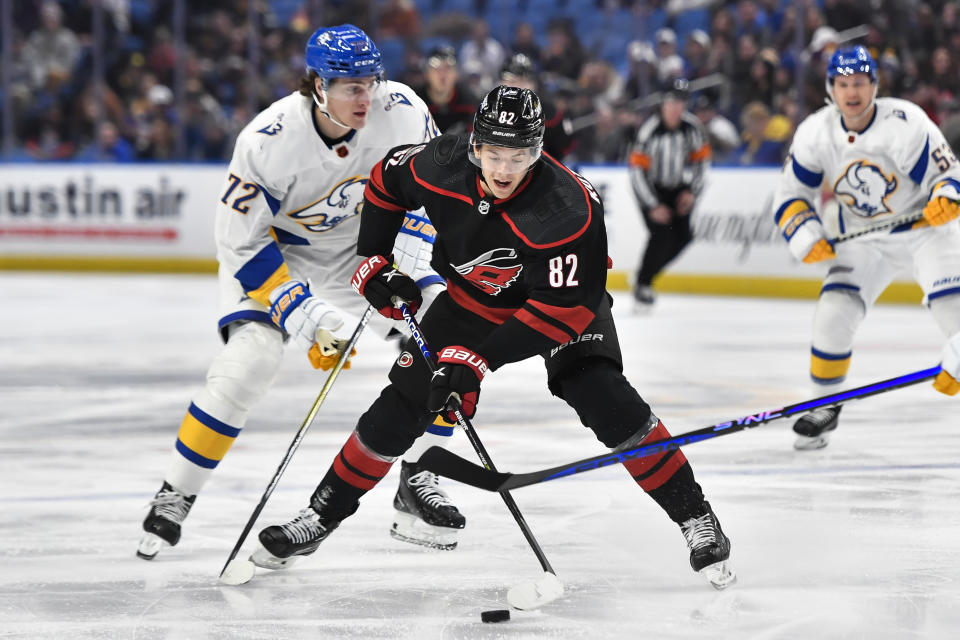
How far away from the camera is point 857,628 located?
2420 mm

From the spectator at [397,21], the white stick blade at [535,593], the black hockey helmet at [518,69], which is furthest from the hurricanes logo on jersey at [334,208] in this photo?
the spectator at [397,21]

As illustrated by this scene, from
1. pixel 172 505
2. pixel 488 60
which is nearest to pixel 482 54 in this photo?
pixel 488 60

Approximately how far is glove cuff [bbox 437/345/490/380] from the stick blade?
20 cm

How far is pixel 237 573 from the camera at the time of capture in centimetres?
275

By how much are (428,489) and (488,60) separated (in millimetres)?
6948

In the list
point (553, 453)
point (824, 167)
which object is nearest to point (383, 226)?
point (553, 453)

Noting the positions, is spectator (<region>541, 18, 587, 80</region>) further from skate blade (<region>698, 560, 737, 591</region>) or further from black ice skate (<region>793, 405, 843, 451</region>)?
skate blade (<region>698, 560, 737, 591</region>)

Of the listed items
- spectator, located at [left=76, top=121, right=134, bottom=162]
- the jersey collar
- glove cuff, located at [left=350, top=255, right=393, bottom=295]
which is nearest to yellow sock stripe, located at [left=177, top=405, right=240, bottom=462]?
glove cuff, located at [left=350, top=255, right=393, bottom=295]

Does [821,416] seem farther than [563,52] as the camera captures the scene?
No

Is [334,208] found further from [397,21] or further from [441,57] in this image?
[397,21]

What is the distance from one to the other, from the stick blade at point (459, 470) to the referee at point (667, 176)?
5.49 m

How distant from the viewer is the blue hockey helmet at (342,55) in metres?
2.98

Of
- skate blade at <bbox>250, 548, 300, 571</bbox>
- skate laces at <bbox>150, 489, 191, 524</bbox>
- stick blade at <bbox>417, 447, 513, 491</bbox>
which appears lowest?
skate laces at <bbox>150, 489, 191, 524</bbox>

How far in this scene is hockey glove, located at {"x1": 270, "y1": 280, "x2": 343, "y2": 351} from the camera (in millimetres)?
2904
